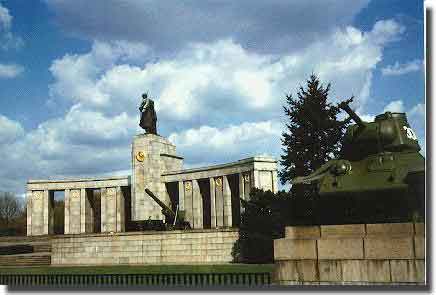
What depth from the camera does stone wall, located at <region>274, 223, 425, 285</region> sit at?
34.8ft

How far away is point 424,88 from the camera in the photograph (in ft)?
35.3

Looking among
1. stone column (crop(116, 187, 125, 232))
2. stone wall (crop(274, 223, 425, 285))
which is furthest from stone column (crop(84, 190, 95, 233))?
stone wall (crop(274, 223, 425, 285))

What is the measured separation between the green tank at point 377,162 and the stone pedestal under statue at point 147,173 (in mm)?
30909

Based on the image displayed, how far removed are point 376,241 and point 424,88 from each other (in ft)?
10.7

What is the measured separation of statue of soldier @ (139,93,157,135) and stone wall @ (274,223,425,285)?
32681 mm

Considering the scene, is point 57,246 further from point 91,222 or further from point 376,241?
point 91,222

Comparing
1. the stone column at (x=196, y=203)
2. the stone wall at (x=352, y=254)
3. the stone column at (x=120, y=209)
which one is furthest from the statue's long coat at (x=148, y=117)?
the stone wall at (x=352, y=254)

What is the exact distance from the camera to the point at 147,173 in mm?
43312

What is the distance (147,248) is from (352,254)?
56.7 feet

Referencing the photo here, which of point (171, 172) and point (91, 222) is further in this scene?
point (91, 222)

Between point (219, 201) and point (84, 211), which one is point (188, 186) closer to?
point (219, 201)

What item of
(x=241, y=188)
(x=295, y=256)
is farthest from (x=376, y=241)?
(x=241, y=188)

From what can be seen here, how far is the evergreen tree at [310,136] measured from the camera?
2984 cm

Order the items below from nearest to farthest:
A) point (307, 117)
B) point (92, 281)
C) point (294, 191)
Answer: point (92, 281), point (294, 191), point (307, 117)
